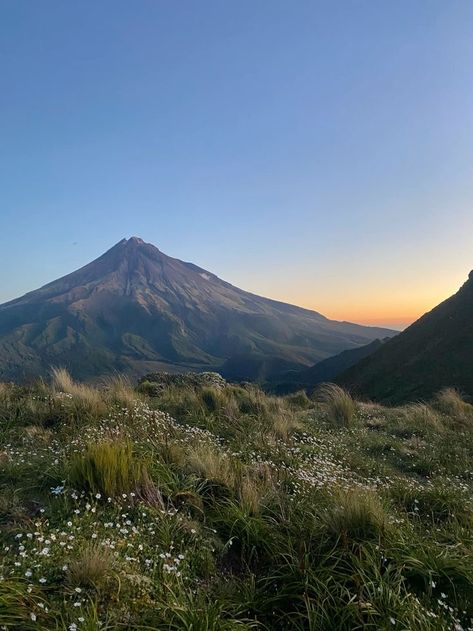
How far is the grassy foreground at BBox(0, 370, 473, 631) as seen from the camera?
121 inches

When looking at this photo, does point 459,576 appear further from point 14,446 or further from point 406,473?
point 14,446

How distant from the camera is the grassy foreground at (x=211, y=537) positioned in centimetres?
307

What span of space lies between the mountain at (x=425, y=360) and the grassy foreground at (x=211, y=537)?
122 ft

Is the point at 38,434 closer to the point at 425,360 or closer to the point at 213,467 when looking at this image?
the point at 213,467

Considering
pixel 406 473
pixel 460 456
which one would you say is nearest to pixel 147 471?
pixel 406 473

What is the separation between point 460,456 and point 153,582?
7689 millimetres

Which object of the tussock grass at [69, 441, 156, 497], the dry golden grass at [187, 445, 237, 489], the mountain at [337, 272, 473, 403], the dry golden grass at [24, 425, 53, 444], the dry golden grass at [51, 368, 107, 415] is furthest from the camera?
the mountain at [337, 272, 473, 403]

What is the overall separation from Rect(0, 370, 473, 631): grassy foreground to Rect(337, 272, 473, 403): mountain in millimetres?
37035

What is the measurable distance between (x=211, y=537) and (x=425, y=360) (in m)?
54.8

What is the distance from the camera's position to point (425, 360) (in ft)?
177

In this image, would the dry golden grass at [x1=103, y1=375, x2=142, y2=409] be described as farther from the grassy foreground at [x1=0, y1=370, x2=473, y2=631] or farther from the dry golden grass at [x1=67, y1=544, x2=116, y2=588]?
the dry golden grass at [x1=67, y1=544, x2=116, y2=588]

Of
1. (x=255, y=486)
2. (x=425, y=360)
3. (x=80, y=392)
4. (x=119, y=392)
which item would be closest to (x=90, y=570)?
(x=255, y=486)

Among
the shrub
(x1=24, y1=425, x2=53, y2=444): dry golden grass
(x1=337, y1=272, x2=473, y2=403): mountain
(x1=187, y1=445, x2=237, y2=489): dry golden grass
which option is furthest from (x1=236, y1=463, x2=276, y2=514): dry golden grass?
(x1=337, y1=272, x2=473, y2=403): mountain

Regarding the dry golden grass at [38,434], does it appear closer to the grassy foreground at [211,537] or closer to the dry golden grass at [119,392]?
the grassy foreground at [211,537]
